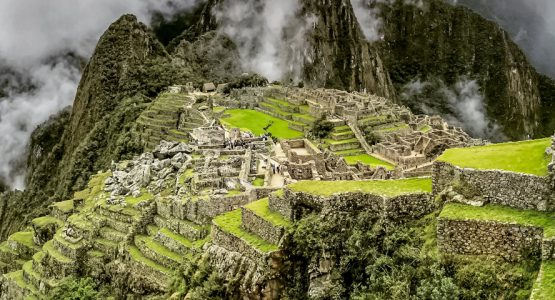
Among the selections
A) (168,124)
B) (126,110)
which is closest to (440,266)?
(168,124)

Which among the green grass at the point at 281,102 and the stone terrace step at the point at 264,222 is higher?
the green grass at the point at 281,102

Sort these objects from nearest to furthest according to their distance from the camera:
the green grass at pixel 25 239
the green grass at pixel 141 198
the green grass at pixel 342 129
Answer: the green grass at pixel 141 198 < the green grass at pixel 25 239 < the green grass at pixel 342 129

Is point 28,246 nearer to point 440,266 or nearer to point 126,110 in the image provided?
point 440,266

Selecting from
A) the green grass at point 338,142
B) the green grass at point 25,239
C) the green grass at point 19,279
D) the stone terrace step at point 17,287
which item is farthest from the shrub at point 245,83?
the stone terrace step at point 17,287

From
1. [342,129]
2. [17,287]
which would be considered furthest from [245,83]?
[17,287]

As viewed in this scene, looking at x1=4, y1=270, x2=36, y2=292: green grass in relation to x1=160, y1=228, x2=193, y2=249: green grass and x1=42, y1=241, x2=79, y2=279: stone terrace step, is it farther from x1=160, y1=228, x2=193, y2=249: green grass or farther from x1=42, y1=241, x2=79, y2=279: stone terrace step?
x1=160, y1=228, x2=193, y2=249: green grass

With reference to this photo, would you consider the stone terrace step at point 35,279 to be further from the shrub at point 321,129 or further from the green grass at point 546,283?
the shrub at point 321,129
